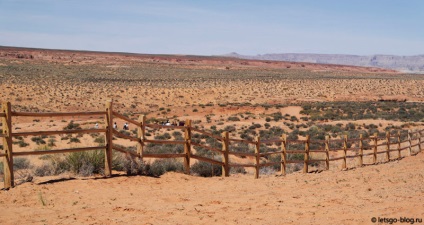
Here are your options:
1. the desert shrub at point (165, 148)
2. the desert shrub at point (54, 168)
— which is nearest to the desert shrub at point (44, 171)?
the desert shrub at point (54, 168)

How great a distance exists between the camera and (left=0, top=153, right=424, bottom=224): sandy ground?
7820 millimetres

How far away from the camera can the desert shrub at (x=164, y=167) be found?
13.2 metres

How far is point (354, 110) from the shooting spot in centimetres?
4997

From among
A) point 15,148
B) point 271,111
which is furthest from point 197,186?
point 271,111

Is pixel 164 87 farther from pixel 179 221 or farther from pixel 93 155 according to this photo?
pixel 179 221

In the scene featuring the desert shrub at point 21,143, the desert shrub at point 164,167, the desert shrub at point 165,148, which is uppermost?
the desert shrub at point 164,167

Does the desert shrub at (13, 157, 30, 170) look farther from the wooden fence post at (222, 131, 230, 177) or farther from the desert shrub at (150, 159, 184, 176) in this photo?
the wooden fence post at (222, 131, 230, 177)

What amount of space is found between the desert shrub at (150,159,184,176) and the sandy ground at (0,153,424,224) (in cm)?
103

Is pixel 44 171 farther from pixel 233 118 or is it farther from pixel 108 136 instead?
pixel 233 118

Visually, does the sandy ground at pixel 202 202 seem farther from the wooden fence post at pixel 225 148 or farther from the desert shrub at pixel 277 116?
the desert shrub at pixel 277 116

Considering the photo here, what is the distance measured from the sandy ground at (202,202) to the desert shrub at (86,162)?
0.93m

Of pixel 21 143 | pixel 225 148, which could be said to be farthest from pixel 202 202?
pixel 21 143

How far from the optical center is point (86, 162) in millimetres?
12031

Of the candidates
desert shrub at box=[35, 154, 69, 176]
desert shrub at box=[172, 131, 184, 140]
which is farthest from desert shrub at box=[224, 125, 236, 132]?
desert shrub at box=[35, 154, 69, 176]
